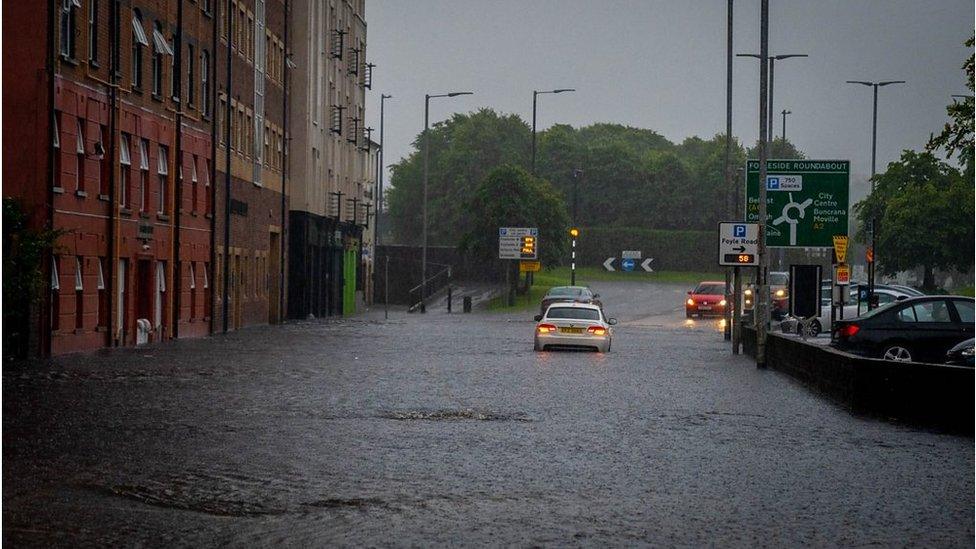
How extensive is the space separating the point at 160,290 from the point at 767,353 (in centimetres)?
1690

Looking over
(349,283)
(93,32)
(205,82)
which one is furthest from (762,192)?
(349,283)

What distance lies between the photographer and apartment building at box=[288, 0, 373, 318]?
70.3m

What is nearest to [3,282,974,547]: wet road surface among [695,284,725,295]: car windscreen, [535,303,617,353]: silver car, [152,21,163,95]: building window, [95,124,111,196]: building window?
[95,124,111,196]: building window

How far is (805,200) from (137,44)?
15.6 metres

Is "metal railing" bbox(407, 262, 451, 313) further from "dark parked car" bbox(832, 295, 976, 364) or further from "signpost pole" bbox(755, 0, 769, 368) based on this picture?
"dark parked car" bbox(832, 295, 976, 364)

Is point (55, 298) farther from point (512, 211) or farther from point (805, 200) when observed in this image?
point (512, 211)

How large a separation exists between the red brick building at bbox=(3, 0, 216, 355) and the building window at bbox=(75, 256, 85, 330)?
1.5 inches

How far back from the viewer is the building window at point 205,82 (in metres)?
50.1

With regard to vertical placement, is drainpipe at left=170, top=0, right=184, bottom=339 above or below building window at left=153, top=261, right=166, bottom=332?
above

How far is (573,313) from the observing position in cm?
4256

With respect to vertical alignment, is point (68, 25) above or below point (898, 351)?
above

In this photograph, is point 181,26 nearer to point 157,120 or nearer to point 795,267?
point 157,120

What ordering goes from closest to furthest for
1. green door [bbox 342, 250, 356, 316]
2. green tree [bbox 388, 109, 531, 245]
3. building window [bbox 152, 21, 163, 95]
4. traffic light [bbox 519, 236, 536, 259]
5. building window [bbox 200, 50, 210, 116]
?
building window [bbox 152, 21, 163, 95] → building window [bbox 200, 50, 210, 116] → green door [bbox 342, 250, 356, 316] → traffic light [bbox 519, 236, 536, 259] → green tree [bbox 388, 109, 531, 245]

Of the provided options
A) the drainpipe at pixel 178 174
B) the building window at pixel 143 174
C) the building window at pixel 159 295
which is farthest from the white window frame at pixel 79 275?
the drainpipe at pixel 178 174
